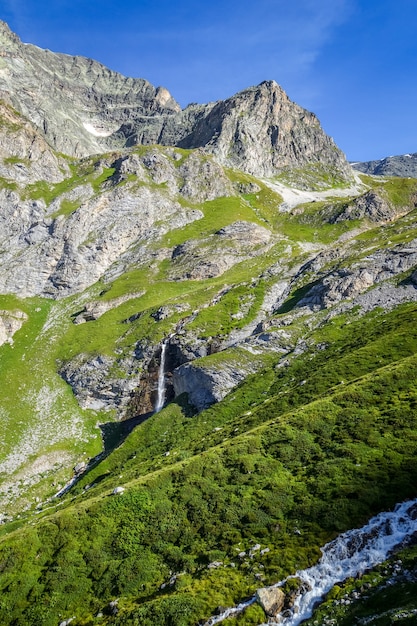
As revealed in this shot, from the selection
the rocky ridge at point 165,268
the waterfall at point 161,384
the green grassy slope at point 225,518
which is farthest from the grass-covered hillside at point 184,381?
the waterfall at point 161,384

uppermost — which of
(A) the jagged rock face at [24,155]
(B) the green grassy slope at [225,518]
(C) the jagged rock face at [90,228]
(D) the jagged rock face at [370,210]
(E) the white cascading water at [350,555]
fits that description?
(A) the jagged rock face at [24,155]

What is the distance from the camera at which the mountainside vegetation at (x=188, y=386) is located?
91.8 feet

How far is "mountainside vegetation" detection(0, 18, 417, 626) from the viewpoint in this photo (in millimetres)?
27969

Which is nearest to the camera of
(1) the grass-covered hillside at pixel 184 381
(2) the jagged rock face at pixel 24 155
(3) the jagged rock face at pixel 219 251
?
(1) the grass-covered hillside at pixel 184 381

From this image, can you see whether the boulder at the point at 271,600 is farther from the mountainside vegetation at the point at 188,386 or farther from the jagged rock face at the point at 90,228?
the jagged rock face at the point at 90,228

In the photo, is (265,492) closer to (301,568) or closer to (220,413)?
(301,568)

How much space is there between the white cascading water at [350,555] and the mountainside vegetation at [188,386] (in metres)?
0.72

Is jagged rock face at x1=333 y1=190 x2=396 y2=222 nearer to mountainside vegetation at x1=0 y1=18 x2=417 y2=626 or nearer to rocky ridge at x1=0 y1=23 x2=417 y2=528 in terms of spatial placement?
rocky ridge at x1=0 y1=23 x2=417 y2=528

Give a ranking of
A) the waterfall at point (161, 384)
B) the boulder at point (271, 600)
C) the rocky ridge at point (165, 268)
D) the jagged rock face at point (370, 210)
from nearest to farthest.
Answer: the boulder at point (271, 600) < the rocky ridge at point (165, 268) < the waterfall at point (161, 384) < the jagged rock face at point (370, 210)

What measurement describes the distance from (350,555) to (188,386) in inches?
1969

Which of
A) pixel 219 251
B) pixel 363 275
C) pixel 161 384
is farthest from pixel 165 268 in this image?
pixel 363 275

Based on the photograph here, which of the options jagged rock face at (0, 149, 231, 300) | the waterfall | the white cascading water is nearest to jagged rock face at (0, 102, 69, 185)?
jagged rock face at (0, 149, 231, 300)

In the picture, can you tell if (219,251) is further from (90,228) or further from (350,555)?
(350,555)

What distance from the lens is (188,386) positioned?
7344 cm
